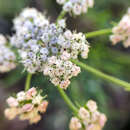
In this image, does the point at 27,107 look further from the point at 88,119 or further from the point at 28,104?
the point at 88,119

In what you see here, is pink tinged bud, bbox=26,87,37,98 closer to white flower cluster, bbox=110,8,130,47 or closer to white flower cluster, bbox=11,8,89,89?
white flower cluster, bbox=11,8,89,89

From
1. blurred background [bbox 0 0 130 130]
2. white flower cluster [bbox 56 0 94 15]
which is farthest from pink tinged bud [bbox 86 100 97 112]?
blurred background [bbox 0 0 130 130]

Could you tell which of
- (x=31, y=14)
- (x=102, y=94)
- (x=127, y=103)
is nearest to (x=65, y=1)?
(x=31, y=14)

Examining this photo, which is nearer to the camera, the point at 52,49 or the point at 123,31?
the point at 52,49

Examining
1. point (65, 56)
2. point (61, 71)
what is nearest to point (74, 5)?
point (65, 56)

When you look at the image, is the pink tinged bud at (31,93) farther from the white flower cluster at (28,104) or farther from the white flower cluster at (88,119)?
the white flower cluster at (88,119)

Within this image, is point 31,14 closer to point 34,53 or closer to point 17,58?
point 17,58
